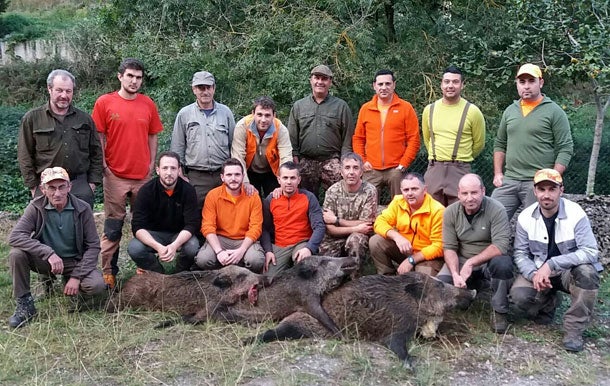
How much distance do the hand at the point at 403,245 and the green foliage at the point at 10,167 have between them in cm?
705

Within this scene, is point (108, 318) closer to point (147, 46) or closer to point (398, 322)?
point (398, 322)

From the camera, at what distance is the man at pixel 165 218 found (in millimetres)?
5902

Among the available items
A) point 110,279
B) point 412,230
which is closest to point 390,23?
point 412,230

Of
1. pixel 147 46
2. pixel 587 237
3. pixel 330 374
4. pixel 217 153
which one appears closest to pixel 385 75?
pixel 217 153

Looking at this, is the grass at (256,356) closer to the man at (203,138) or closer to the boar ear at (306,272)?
the boar ear at (306,272)

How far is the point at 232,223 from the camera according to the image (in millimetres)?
6109

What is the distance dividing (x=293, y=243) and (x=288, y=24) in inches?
157

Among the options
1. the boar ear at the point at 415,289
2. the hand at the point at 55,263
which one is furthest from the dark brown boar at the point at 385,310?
the hand at the point at 55,263

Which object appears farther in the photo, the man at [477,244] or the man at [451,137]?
the man at [451,137]

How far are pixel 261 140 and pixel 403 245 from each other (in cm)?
191

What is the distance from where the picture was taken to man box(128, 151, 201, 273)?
5902mm

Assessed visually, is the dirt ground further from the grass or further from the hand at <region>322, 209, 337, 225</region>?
the hand at <region>322, 209, 337, 225</region>

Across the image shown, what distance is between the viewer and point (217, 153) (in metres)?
6.50

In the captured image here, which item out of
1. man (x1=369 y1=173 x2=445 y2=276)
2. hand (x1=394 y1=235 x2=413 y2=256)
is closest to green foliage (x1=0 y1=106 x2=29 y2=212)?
man (x1=369 y1=173 x2=445 y2=276)
